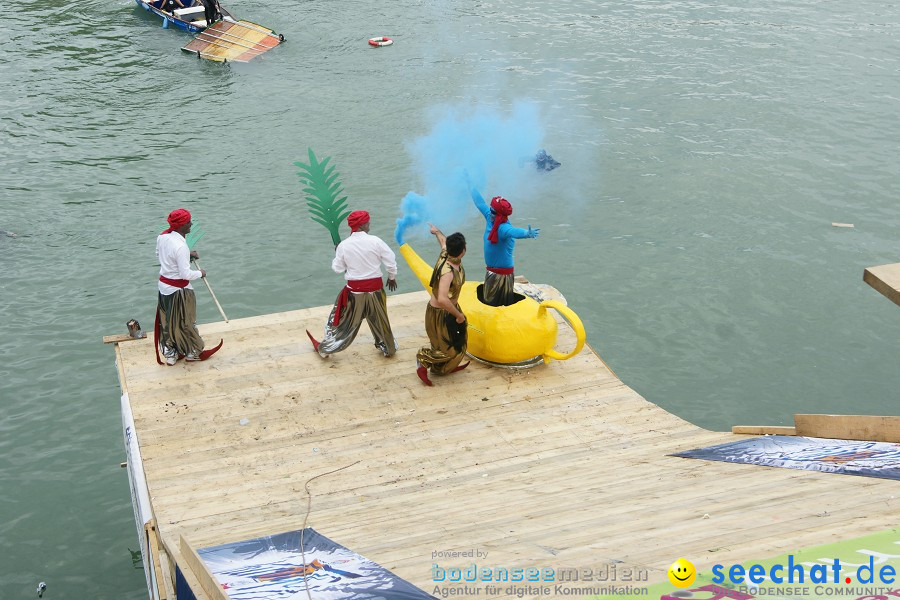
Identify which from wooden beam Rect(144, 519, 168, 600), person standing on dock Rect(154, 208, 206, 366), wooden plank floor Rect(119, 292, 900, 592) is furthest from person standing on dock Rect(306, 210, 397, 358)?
wooden beam Rect(144, 519, 168, 600)

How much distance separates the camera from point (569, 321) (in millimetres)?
9500

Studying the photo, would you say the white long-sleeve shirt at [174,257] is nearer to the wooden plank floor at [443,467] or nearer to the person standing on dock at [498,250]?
the wooden plank floor at [443,467]

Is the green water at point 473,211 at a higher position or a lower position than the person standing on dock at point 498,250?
lower

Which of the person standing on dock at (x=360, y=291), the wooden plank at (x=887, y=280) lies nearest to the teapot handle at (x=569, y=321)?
the person standing on dock at (x=360, y=291)

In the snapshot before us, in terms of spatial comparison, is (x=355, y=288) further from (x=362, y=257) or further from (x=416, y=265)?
(x=416, y=265)

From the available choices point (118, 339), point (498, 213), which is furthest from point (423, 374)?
point (118, 339)

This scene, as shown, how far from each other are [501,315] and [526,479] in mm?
2420

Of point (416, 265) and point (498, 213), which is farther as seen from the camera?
point (416, 265)

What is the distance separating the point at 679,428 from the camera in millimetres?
8773

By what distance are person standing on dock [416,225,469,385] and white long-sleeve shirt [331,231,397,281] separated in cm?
53

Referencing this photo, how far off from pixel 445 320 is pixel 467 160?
3727mm

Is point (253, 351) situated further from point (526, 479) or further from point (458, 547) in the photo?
point (458, 547)

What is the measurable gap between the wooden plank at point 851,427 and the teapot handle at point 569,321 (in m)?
2.19

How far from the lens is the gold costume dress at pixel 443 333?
932 cm
